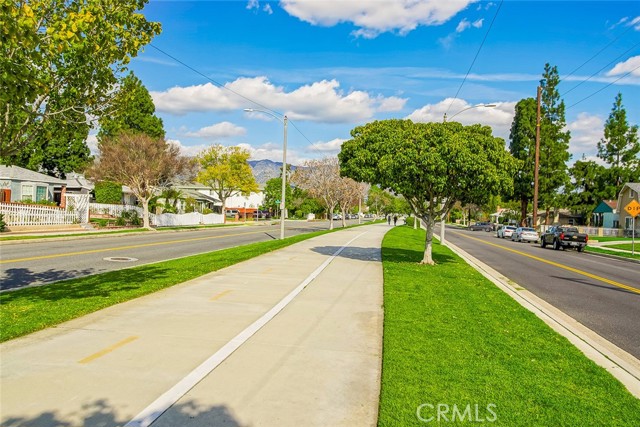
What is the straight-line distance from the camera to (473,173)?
15664 millimetres

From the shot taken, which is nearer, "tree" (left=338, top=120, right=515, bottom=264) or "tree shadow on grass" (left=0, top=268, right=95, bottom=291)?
"tree shadow on grass" (left=0, top=268, right=95, bottom=291)

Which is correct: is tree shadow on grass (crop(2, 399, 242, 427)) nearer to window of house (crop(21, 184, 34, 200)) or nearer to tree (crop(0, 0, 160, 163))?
tree (crop(0, 0, 160, 163))

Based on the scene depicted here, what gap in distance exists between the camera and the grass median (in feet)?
14.5

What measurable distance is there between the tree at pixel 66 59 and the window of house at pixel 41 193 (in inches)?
1549

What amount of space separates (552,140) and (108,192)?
171 ft

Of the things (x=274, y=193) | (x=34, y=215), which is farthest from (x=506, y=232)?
(x=274, y=193)

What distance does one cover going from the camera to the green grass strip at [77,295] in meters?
7.18

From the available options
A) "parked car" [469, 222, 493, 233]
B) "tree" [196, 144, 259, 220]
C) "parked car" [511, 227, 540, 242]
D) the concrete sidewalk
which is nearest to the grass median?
the concrete sidewalk

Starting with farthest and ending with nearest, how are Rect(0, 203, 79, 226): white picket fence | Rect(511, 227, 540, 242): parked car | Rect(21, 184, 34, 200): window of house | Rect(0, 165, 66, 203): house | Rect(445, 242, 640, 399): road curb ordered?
Rect(511, 227, 540, 242): parked car → Rect(21, 184, 34, 200): window of house → Rect(0, 165, 66, 203): house → Rect(0, 203, 79, 226): white picket fence → Rect(445, 242, 640, 399): road curb

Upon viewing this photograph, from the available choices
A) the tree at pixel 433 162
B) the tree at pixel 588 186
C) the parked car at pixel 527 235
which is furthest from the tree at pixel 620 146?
the tree at pixel 433 162

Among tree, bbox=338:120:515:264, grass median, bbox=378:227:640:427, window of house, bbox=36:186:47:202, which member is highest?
tree, bbox=338:120:515:264

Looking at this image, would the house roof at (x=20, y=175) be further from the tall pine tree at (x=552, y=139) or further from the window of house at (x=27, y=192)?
the tall pine tree at (x=552, y=139)

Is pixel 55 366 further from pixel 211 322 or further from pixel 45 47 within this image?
pixel 45 47

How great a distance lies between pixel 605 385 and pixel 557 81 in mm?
65753
